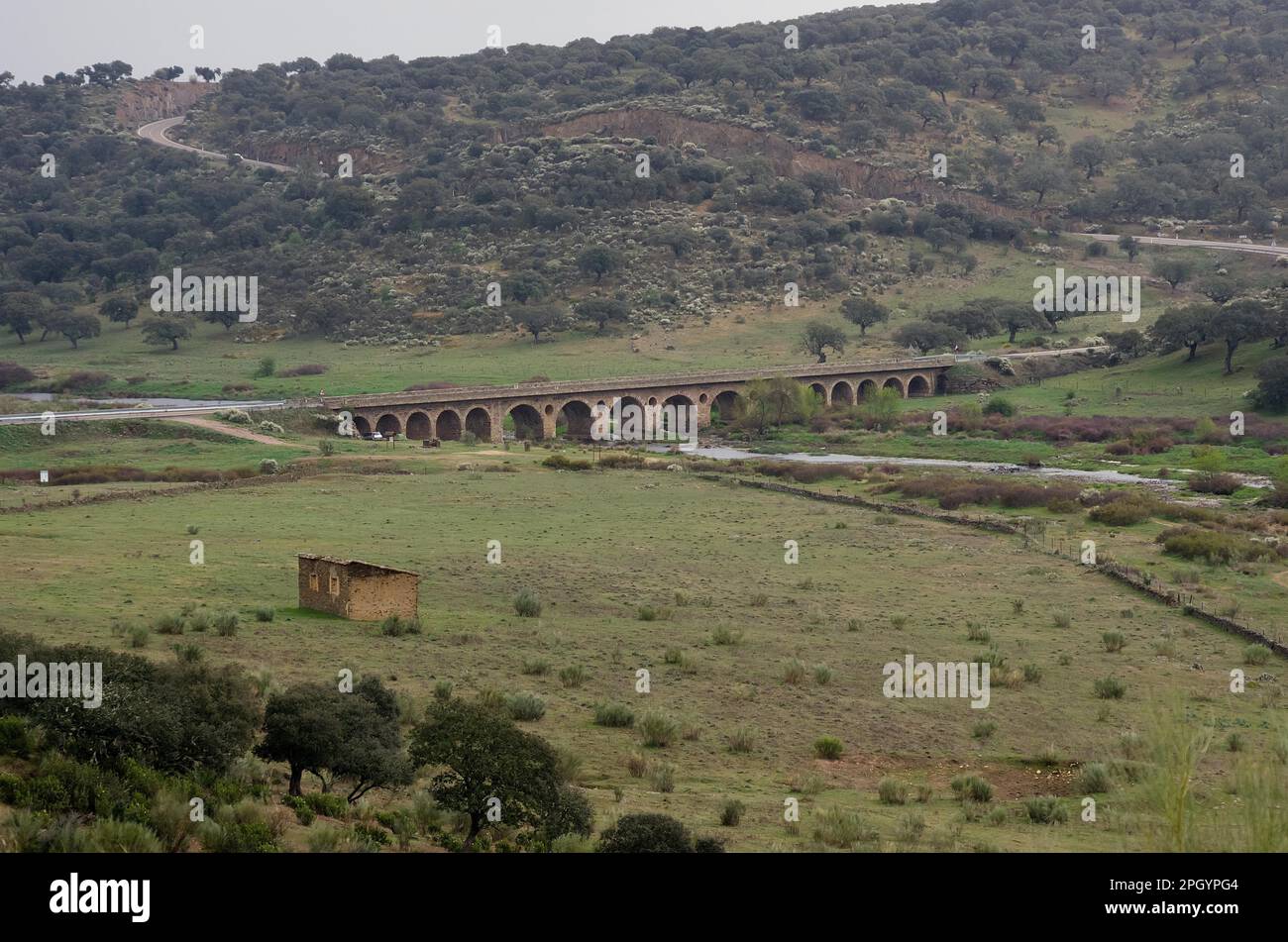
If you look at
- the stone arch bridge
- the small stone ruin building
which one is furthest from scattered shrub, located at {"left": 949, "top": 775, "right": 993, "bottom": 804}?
the stone arch bridge

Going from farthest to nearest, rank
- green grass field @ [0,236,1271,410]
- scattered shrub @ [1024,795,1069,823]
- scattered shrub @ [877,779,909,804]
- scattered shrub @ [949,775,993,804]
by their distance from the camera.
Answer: green grass field @ [0,236,1271,410]
scattered shrub @ [949,775,993,804]
scattered shrub @ [877,779,909,804]
scattered shrub @ [1024,795,1069,823]

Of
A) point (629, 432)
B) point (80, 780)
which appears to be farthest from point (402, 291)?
point (80, 780)

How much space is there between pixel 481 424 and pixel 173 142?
11333 centimetres

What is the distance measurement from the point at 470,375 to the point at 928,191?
2652 inches

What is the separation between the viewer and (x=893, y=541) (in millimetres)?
50594

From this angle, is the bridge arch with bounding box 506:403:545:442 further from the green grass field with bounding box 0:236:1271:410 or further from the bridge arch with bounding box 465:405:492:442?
the green grass field with bounding box 0:236:1271:410

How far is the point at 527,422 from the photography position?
82.1 meters

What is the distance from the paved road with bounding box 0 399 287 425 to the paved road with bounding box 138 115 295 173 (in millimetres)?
89746

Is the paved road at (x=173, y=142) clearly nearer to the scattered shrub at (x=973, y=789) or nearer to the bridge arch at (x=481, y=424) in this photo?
the bridge arch at (x=481, y=424)

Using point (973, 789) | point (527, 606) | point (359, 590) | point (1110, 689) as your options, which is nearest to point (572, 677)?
point (359, 590)

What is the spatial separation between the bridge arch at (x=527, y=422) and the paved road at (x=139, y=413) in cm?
1325

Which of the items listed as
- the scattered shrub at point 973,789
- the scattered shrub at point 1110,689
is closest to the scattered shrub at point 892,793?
the scattered shrub at point 973,789

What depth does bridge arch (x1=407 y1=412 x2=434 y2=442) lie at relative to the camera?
76.2 m

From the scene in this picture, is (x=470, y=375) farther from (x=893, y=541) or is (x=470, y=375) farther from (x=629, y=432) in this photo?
(x=893, y=541)
